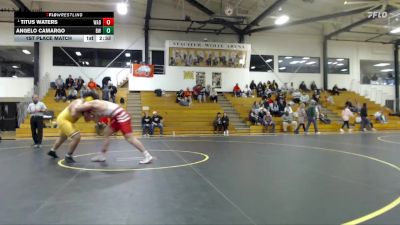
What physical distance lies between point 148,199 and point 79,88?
1835cm

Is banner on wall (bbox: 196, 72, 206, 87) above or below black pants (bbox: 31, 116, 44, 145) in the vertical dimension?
above

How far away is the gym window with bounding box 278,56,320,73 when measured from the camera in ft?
88.1

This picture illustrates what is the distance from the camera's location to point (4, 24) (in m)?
22.0

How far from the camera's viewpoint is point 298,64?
2723cm

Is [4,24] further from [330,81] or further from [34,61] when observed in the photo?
[330,81]

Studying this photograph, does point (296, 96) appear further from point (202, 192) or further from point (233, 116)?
point (202, 192)

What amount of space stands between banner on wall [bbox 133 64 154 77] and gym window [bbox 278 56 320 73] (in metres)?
10.3

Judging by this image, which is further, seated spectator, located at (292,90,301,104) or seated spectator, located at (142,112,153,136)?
seated spectator, located at (292,90,301,104)

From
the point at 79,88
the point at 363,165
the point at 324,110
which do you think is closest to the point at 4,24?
the point at 79,88

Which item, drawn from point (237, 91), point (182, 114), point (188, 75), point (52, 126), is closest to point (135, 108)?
point (182, 114)

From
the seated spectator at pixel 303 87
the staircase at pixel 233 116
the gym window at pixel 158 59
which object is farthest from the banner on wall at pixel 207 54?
the seated spectator at pixel 303 87

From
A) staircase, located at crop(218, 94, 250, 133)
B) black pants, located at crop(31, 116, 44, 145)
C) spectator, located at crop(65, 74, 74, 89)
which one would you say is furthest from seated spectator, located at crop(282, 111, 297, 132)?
spectator, located at crop(65, 74, 74, 89)
